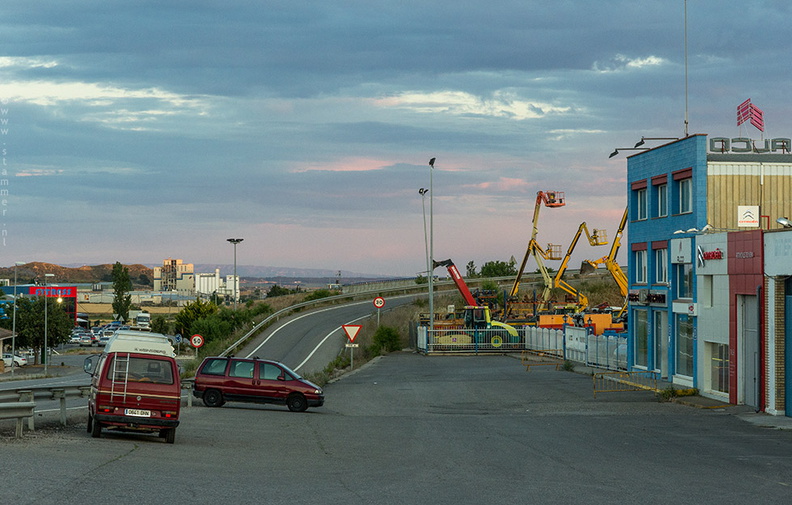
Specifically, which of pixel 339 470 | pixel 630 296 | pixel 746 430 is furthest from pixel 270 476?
pixel 630 296

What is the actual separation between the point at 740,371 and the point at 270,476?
1952 cm

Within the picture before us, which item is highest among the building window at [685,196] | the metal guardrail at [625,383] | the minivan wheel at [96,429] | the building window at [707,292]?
the building window at [685,196]

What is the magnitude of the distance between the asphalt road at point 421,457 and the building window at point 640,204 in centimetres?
1276

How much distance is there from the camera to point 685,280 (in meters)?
34.6

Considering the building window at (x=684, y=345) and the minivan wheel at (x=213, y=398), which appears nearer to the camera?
the minivan wheel at (x=213, y=398)

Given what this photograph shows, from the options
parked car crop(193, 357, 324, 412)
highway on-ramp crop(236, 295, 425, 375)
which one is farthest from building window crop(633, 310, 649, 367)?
parked car crop(193, 357, 324, 412)

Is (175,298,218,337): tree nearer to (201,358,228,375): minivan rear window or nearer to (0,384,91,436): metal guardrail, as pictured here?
(201,358,228,375): minivan rear window

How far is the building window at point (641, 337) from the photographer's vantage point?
3975cm

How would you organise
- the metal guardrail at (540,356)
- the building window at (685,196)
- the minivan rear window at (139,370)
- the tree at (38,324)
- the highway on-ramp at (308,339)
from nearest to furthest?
the minivan rear window at (139,370) → the building window at (685,196) → the metal guardrail at (540,356) → the highway on-ramp at (308,339) → the tree at (38,324)

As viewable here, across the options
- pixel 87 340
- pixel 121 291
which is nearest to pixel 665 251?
pixel 87 340

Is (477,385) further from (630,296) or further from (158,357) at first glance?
(158,357)

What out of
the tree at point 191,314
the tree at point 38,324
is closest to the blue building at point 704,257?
the tree at point 191,314

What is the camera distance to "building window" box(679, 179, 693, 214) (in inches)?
1406

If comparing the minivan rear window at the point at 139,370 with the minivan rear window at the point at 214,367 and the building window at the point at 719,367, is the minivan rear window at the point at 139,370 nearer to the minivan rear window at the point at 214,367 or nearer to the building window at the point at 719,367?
the minivan rear window at the point at 214,367
